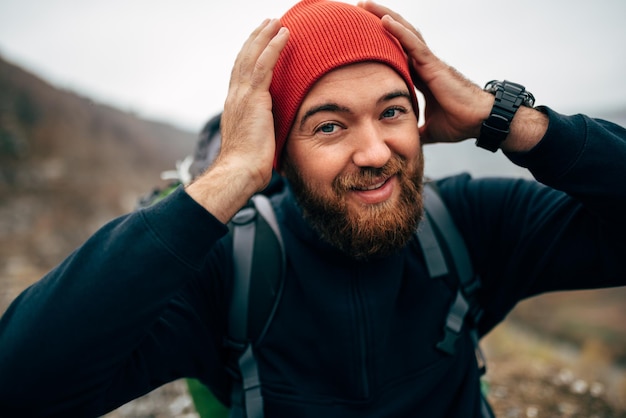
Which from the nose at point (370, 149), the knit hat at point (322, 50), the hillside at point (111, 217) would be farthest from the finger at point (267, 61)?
the hillside at point (111, 217)

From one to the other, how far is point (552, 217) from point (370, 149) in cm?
120

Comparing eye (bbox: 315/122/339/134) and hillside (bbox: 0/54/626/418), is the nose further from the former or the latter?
hillside (bbox: 0/54/626/418)

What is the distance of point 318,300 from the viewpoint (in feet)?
7.25

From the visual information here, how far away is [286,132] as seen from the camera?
2289 millimetres

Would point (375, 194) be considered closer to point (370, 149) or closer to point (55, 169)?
point (370, 149)

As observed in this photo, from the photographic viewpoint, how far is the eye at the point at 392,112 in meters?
2.22

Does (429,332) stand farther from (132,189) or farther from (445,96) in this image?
(132,189)

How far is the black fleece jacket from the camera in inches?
61.1

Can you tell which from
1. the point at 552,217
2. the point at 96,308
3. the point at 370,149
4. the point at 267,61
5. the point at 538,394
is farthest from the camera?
the point at 538,394

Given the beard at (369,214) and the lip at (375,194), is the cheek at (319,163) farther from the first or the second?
the lip at (375,194)

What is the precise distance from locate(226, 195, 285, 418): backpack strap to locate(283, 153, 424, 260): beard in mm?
320

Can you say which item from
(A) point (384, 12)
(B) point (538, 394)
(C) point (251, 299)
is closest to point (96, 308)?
(C) point (251, 299)

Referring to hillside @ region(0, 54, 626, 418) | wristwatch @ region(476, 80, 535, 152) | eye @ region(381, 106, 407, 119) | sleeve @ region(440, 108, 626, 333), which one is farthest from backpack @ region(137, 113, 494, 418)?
hillside @ region(0, 54, 626, 418)

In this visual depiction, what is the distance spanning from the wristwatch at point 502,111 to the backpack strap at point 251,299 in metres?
1.32
